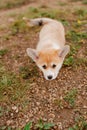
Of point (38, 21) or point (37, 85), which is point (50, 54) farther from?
point (38, 21)

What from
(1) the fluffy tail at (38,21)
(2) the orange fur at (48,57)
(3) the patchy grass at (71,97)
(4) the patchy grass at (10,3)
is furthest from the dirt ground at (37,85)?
(4) the patchy grass at (10,3)

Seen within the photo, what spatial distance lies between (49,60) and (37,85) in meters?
0.42

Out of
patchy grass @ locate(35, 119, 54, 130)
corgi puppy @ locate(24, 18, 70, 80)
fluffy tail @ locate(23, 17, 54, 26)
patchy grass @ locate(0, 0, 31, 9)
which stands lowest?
patchy grass @ locate(0, 0, 31, 9)

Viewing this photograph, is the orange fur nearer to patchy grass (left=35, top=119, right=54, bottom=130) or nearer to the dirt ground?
the dirt ground

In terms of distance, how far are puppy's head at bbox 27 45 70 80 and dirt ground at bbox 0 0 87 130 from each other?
0.57 ft

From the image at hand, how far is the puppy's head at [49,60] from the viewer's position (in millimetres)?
4409

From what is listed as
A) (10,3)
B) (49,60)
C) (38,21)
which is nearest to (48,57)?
(49,60)

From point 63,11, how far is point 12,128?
378cm

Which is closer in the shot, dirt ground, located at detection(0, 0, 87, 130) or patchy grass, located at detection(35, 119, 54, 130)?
patchy grass, located at detection(35, 119, 54, 130)

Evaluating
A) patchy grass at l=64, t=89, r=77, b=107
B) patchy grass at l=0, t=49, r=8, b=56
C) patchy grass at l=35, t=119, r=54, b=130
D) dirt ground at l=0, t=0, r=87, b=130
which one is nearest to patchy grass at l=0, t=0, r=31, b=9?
dirt ground at l=0, t=0, r=87, b=130

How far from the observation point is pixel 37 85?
4473mm

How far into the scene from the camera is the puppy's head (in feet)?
14.5

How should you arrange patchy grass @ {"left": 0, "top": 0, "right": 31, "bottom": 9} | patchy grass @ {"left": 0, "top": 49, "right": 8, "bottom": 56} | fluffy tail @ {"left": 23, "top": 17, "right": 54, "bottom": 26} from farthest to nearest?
1. patchy grass @ {"left": 0, "top": 0, "right": 31, "bottom": 9}
2. fluffy tail @ {"left": 23, "top": 17, "right": 54, "bottom": 26}
3. patchy grass @ {"left": 0, "top": 49, "right": 8, "bottom": 56}

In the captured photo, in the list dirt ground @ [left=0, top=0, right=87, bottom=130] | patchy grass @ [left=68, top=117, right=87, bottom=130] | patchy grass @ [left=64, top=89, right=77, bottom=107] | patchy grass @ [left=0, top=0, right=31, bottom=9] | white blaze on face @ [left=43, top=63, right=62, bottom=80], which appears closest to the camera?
patchy grass @ [left=68, top=117, right=87, bottom=130]
